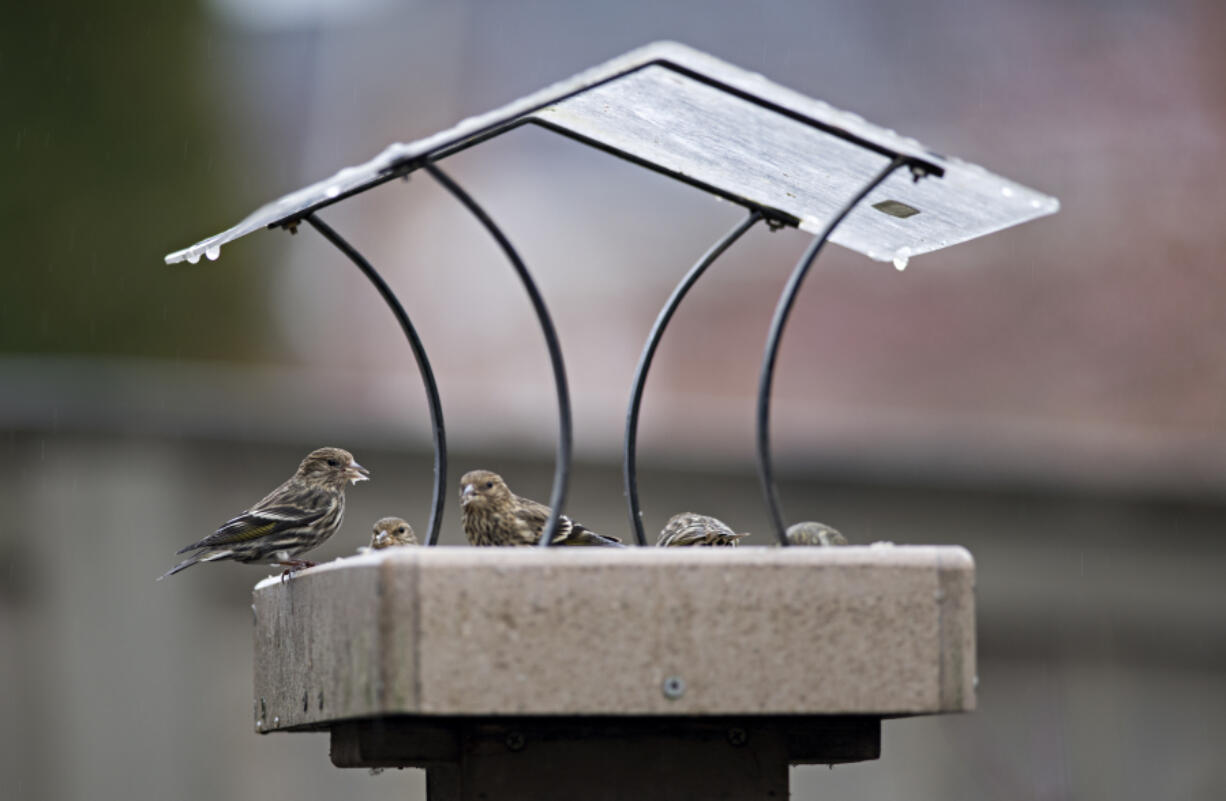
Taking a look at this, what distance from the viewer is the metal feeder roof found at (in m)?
3.71

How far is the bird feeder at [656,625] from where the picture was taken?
11.4 feet

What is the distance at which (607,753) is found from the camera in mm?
4004

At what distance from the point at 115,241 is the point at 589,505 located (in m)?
5.09

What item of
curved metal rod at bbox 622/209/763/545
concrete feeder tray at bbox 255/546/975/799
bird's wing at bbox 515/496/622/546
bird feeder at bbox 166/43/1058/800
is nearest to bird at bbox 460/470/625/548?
bird's wing at bbox 515/496/622/546

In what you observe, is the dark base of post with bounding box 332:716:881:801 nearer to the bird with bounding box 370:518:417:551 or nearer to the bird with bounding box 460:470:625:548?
the bird with bounding box 460:470:625:548

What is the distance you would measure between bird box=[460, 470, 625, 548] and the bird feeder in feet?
1.98

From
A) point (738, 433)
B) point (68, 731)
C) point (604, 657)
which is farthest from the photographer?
point (738, 433)

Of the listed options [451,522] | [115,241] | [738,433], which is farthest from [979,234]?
[115,241]

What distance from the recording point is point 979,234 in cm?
425

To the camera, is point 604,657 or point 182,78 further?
point 182,78

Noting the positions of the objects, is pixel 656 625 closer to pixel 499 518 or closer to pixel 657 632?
pixel 657 632

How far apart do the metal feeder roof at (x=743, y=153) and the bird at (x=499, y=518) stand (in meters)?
0.88

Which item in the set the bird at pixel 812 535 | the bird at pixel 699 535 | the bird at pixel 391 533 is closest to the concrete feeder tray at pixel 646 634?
the bird at pixel 812 535

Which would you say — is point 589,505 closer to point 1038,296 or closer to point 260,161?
point 1038,296
